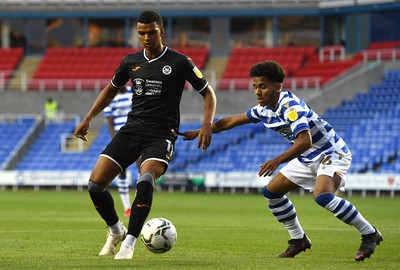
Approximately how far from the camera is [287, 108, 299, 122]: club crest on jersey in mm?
10625

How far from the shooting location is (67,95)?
42469mm

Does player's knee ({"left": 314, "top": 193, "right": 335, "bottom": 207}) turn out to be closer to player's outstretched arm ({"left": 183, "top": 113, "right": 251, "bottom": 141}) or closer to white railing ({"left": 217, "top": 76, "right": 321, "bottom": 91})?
player's outstretched arm ({"left": 183, "top": 113, "right": 251, "bottom": 141})

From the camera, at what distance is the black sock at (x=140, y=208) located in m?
10.2

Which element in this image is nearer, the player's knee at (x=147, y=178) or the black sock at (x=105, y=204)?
the player's knee at (x=147, y=178)

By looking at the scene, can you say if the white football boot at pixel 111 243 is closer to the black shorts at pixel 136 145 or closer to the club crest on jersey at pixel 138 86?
the black shorts at pixel 136 145

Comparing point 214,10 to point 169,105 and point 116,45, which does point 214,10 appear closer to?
point 116,45

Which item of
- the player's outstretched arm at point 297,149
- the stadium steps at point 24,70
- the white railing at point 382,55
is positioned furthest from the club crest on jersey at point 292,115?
the stadium steps at point 24,70

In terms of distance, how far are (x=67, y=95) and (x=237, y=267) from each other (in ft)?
109

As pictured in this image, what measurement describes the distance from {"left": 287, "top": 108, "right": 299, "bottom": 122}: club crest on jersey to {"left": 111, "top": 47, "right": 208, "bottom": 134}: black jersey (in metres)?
0.91

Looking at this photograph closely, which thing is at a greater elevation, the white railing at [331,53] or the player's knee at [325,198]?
the player's knee at [325,198]

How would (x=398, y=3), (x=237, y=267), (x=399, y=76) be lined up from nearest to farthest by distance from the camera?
A: (x=237, y=267)
(x=399, y=76)
(x=398, y=3)

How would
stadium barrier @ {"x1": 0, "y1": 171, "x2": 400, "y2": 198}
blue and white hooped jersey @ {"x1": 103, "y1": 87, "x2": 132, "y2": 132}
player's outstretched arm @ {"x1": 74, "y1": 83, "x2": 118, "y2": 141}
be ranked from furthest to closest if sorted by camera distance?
stadium barrier @ {"x1": 0, "y1": 171, "x2": 400, "y2": 198} < blue and white hooped jersey @ {"x1": 103, "y1": 87, "x2": 132, "y2": 132} < player's outstretched arm @ {"x1": 74, "y1": 83, "x2": 118, "y2": 141}

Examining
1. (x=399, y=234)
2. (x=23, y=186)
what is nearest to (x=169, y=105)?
(x=399, y=234)

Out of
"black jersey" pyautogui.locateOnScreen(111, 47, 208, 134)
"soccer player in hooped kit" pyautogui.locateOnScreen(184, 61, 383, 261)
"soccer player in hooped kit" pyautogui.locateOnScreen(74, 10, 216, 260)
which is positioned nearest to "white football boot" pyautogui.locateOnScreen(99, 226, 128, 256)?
"soccer player in hooped kit" pyautogui.locateOnScreen(74, 10, 216, 260)
